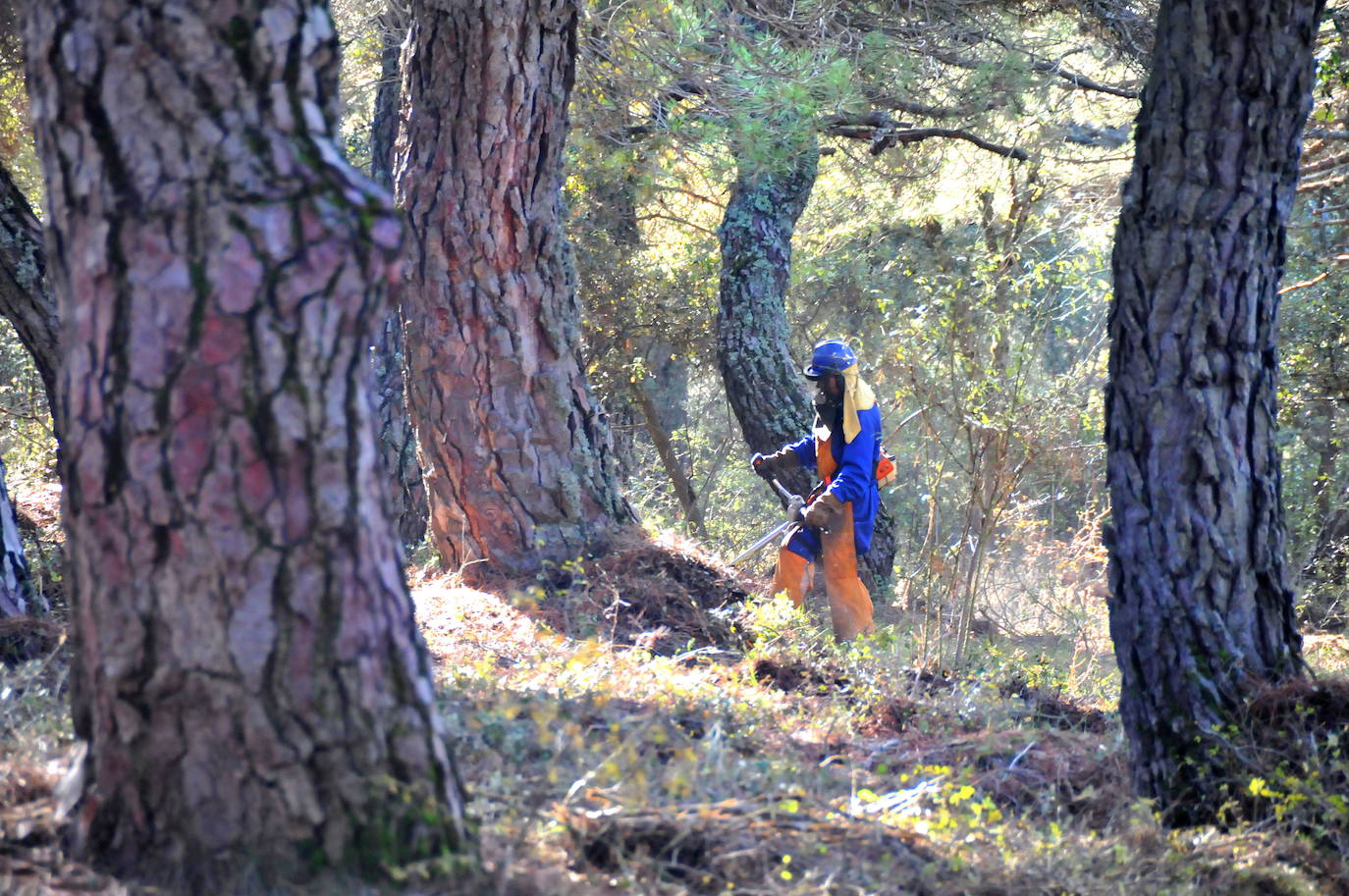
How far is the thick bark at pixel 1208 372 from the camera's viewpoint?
369 centimetres

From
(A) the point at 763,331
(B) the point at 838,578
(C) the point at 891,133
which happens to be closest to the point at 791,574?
(B) the point at 838,578

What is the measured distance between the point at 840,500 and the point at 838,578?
0.56 metres

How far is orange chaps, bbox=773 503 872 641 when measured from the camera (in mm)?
7359

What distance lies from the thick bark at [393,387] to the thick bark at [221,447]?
6467mm

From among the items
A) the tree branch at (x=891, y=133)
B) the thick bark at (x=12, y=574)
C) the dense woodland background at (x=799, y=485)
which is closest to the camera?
the dense woodland background at (x=799, y=485)

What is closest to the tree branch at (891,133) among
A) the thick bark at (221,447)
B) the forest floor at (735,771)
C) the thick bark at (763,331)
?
the thick bark at (763,331)

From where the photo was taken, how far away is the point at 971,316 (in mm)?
7328

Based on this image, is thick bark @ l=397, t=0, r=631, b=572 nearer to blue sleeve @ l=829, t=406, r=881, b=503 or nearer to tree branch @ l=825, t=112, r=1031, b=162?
blue sleeve @ l=829, t=406, r=881, b=503

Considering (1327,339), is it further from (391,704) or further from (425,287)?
(391,704)

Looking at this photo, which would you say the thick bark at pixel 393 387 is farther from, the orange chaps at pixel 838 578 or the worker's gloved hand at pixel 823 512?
the worker's gloved hand at pixel 823 512

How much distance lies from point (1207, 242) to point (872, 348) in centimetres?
1314

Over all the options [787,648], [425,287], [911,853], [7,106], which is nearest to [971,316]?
[787,648]

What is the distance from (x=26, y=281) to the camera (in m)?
5.71

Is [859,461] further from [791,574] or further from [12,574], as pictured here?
[12,574]
